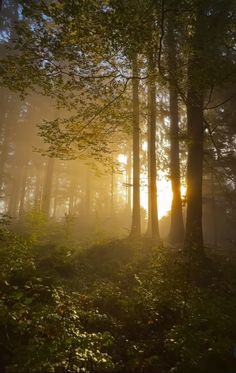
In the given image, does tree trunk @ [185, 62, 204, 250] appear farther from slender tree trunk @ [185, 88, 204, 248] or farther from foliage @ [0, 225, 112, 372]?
foliage @ [0, 225, 112, 372]

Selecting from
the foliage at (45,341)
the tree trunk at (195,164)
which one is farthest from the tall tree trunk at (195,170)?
the foliage at (45,341)

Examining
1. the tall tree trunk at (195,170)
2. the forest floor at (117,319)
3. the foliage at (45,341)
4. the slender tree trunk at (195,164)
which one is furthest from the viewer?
the slender tree trunk at (195,164)

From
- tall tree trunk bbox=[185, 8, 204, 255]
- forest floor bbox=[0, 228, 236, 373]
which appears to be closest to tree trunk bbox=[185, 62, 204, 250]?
tall tree trunk bbox=[185, 8, 204, 255]

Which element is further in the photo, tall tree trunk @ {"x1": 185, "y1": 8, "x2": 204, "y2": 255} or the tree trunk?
the tree trunk

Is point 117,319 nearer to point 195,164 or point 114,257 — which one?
point 114,257

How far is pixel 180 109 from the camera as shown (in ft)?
64.6

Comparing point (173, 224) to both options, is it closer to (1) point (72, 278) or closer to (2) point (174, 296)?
(1) point (72, 278)

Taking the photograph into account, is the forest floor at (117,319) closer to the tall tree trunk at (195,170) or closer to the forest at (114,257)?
the forest at (114,257)

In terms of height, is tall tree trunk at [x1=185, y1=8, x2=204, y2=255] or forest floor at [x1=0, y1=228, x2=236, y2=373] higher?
tall tree trunk at [x1=185, y1=8, x2=204, y2=255]

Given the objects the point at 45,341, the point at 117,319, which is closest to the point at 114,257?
the point at 117,319

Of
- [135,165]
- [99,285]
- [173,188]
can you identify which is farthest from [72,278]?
[135,165]

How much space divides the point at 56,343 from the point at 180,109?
1788 centimetres

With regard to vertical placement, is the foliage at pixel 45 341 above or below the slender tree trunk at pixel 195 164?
below

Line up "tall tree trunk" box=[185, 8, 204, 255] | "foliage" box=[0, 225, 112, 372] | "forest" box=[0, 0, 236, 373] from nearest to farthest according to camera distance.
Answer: "foliage" box=[0, 225, 112, 372]
"forest" box=[0, 0, 236, 373]
"tall tree trunk" box=[185, 8, 204, 255]
